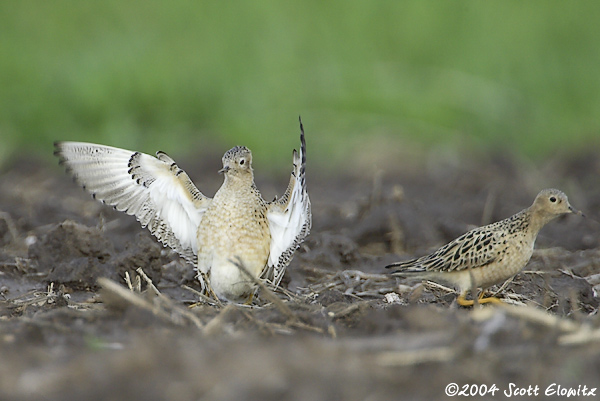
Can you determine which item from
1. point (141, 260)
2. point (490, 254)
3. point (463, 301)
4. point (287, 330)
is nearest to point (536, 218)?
point (490, 254)

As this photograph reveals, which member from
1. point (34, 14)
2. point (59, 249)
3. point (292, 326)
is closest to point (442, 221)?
point (59, 249)

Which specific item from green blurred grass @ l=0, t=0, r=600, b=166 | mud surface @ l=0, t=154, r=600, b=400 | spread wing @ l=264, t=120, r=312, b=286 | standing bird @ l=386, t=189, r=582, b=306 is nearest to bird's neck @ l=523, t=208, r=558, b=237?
standing bird @ l=386, t=189, r=582, b=306

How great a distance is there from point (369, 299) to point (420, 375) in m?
2.59

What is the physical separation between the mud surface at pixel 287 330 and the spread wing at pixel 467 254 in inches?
7.5

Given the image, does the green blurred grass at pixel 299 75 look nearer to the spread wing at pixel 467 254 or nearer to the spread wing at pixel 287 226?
the spread wing at pixel 287 226

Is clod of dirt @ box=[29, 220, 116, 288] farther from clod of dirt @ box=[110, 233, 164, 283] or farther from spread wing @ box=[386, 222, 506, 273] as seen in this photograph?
spread wing @ box=[386, 222, 506, 273]

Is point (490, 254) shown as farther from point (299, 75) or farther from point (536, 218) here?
point (299, 75)

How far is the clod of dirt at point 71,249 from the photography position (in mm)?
6484

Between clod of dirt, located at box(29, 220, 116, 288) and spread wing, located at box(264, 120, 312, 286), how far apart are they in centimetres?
119

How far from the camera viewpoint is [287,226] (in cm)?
624

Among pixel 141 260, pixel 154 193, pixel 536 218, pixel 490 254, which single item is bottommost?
pixel 490 254

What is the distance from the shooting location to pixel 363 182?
1269 centimetres

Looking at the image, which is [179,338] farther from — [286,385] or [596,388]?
[596,388]

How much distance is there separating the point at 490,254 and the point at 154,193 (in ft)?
7.95
